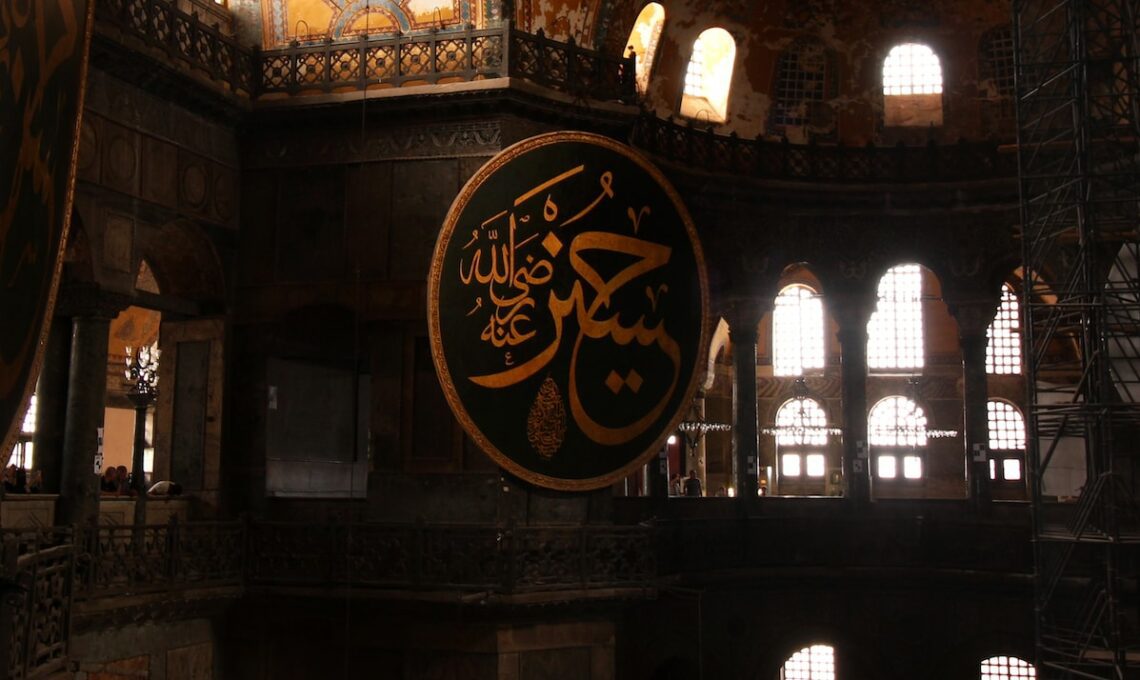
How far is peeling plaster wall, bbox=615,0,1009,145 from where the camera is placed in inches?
644

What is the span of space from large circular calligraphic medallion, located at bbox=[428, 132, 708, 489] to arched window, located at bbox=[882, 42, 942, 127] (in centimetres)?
452

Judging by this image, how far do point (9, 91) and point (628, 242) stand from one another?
7397mm

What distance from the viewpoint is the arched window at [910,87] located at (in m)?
16.6

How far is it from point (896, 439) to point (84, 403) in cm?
1816

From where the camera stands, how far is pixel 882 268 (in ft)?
54.3

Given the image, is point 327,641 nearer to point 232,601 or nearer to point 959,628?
point 232,601

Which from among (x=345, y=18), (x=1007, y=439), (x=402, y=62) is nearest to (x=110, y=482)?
(x=402, y=62)

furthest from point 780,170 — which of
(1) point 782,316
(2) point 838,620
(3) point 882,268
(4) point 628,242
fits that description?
(1) point 782,316

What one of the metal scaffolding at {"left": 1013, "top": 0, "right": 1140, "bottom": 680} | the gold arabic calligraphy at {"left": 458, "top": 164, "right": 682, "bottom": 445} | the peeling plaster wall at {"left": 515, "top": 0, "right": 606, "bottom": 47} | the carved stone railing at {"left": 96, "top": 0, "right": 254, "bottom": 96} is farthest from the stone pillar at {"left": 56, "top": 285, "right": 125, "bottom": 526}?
the metal scaffolding at {"left": 1013, "top": 0, "right": 1140, "bottom": 680}

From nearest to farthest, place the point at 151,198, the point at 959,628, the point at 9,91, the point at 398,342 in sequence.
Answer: the point at 9,91 < the point at 151,198 < the point at 398,342 < the point at 959,628

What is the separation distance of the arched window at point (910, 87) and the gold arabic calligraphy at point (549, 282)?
505 cm

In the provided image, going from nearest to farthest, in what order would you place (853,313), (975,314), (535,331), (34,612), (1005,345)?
1. (34,612)
2. (535,331)
3. (975,314)
4. (853,313)
5. (1005,345)

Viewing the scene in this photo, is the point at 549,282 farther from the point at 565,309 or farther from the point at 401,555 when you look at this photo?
the point at 401,555

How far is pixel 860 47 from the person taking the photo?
16656 mm
